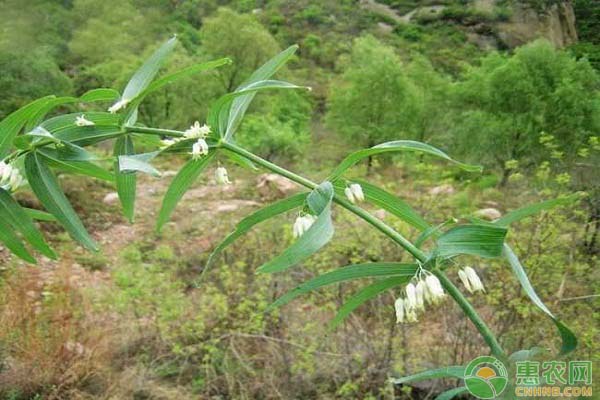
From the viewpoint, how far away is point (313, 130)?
16031mm

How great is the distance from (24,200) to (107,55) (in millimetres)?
11462

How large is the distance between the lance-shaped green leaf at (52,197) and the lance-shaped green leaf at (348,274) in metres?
0.26

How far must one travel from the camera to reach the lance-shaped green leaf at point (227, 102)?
1.85ft

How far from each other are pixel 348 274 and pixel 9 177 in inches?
18.6

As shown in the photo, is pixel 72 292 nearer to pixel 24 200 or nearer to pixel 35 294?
pixel 35 294

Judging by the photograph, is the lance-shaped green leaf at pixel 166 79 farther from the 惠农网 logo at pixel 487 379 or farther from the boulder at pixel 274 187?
the boulder at pixel 274 187

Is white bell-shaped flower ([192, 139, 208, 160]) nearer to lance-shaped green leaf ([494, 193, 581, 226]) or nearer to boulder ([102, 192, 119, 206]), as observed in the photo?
lance-shaped green leaf ([494, 193, 581, 226])

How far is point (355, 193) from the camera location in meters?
0.57

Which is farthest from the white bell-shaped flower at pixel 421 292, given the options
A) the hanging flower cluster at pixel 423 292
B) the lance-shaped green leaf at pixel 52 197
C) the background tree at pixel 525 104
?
the background tree at pixel 525 104

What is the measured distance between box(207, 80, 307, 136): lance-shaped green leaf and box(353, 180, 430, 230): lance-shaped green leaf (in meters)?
0.16

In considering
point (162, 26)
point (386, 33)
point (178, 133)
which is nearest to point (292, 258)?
point (178, 133)

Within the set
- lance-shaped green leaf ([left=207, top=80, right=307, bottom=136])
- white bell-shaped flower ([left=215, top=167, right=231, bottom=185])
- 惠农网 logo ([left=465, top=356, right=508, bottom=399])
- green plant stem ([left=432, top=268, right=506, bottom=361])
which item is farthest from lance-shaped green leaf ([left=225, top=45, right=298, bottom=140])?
惠农网 logo ([left=465, top=356, right=508, bottom=399])

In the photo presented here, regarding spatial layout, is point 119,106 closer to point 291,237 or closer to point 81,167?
point 81,167

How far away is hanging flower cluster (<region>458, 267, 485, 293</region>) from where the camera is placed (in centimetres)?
62
